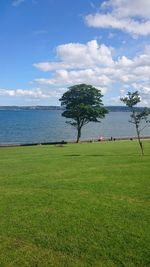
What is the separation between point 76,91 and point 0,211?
51.9 metres

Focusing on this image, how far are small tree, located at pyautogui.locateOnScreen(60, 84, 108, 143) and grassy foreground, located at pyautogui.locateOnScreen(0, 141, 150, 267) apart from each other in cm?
4263

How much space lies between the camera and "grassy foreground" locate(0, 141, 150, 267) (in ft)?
29.7

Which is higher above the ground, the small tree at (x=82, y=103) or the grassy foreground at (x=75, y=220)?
the small tree at (x=82, y=103)

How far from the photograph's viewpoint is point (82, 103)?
2458 inches

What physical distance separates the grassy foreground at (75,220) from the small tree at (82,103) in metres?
42.6

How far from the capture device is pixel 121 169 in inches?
890

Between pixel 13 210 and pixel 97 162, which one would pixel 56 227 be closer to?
pixel 13 210

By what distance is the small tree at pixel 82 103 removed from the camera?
62625 millimetres

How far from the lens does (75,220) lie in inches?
462

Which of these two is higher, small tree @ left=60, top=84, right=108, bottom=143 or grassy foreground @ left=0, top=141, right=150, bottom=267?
small tree @ left=60, top=84, right=108, bottom=143

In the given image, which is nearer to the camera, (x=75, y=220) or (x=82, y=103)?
(x=75, y=220)

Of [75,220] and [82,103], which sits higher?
[82,103]

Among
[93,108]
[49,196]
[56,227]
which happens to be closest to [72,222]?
[56,227]

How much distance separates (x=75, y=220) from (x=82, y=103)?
51385 mm
